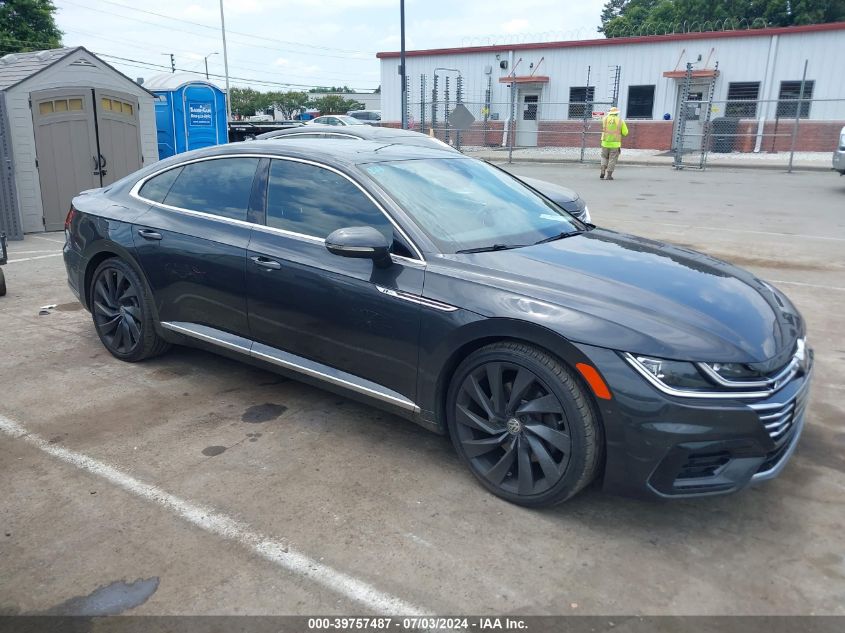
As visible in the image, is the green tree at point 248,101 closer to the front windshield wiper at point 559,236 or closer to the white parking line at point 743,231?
the white parking line at point 743,231

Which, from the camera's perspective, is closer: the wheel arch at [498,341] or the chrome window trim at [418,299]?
the wheel arch at [498,341]

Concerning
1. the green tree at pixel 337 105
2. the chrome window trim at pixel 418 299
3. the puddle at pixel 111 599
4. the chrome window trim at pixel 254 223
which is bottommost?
the puddle at pixel 111 599

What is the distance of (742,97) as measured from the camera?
28.1 metres

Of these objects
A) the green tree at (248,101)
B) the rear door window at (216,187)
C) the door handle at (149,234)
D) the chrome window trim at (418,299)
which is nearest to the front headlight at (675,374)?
the chrome window trim at (418,299)

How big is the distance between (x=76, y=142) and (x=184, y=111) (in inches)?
249

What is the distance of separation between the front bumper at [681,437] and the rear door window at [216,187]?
2401 mm

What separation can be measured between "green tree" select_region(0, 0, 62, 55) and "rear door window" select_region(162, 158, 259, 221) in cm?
3679

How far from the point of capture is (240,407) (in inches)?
172

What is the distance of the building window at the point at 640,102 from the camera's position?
29656 millimetres

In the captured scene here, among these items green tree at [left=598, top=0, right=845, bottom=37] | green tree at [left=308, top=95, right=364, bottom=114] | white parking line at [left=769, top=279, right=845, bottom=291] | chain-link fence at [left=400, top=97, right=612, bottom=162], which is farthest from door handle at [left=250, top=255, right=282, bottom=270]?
green tree at [left=308, top=95, right=364, bottom=114]

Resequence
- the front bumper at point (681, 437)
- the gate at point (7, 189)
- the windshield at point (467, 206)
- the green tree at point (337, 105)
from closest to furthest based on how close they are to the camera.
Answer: the front bumper at point (681, 437)
the windshield at point (467, 206)
the gate at point (7, 189)
the green tree at point (337, 105)

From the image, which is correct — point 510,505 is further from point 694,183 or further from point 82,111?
point 694,183

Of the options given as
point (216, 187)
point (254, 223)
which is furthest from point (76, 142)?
point (254, 223)

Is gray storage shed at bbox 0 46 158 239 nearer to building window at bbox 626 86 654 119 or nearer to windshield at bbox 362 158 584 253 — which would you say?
windshield at bbox 362 158 584 253
